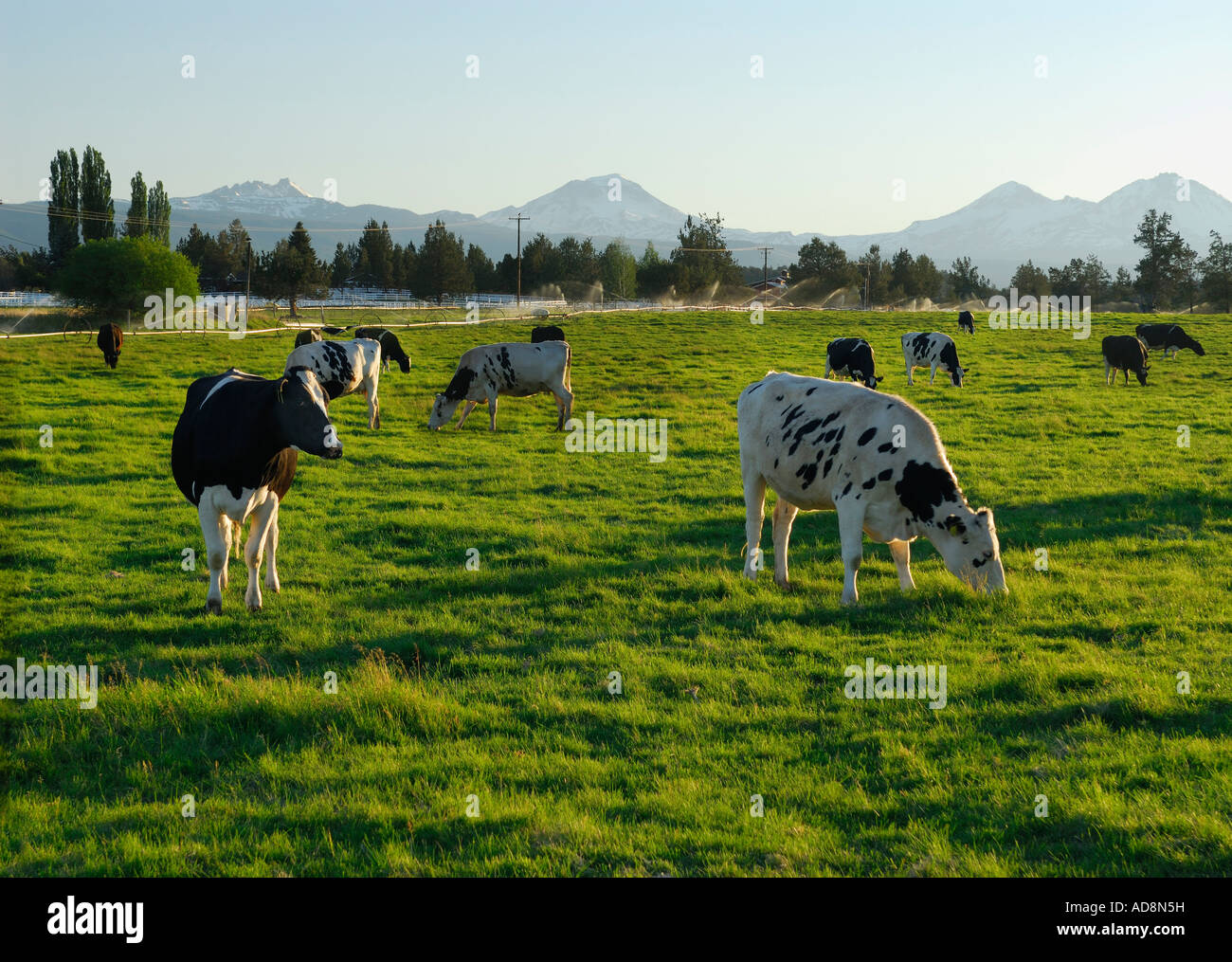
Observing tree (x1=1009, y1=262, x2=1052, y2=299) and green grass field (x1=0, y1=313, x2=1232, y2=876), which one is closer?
green grass field (x1=0, y1=313, x2=1232, y2=876)

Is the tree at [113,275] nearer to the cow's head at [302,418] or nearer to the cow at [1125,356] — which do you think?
the cow at [1125,356]

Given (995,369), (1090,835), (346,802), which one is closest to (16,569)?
(346,802)

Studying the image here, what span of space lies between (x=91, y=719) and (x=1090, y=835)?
6.58 metres

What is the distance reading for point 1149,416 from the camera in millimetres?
24094

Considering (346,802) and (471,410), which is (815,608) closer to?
(346,802)

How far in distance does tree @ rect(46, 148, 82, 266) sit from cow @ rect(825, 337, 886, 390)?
76.0 metres

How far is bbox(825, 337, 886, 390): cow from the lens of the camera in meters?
29.9

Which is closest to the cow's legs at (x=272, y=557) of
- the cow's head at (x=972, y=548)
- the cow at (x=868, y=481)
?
the cow at (x=868, y=481)

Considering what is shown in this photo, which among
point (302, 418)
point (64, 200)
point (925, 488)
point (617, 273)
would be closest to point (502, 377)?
point (302, 418)

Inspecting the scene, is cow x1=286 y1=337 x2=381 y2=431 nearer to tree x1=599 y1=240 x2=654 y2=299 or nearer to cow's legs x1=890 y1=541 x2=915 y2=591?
cow's legs x1=890 y1=541 x2=915 y2=591

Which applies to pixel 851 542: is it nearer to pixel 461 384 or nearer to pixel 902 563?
pixel 902 563

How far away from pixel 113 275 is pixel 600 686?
208 feet

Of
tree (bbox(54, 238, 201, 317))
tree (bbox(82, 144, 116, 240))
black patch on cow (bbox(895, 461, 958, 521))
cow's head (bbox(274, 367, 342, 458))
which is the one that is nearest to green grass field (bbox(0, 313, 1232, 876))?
black patch on cow (bbox(895, 461, 958, 521))
